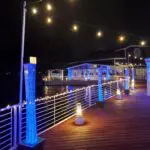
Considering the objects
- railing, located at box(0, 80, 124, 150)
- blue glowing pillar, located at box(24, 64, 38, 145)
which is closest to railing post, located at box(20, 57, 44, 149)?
blue glowing pillar, located at box(24, 64, 38, 145)

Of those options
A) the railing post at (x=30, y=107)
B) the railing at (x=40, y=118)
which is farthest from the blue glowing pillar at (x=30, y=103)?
the railing at (x=40, y=118)

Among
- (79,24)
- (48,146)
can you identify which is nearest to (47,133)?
(48,146)

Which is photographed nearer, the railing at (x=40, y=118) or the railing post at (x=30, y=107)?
the railing post at (x=30, y=107)

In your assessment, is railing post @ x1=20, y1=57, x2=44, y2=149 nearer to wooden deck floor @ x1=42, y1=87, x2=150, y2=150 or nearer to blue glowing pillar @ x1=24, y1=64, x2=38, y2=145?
blue glowing pillar @ x1=24, y1=64, x2=38, y2=145

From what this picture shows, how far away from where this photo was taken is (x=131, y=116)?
238 inches

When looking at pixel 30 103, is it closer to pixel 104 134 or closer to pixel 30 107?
pixel 30 107

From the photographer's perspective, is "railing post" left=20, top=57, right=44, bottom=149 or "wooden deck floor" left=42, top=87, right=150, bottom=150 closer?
"railing post" left=20, top=57, right=44, bottom=149

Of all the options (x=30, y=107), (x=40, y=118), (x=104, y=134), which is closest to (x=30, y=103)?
(x=30, y=107)

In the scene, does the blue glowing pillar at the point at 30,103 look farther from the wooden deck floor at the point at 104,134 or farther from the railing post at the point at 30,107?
the wooden deck floor at the point at 104,134

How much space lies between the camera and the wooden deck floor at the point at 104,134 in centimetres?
377

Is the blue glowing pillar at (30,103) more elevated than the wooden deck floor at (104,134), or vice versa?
the blue glowing pillar at (30,103)

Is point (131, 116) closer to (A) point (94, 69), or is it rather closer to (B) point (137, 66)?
(A) point (94, 69)

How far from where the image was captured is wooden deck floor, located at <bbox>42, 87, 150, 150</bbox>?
12.4 feet

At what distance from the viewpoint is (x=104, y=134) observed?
4434 millimetres
